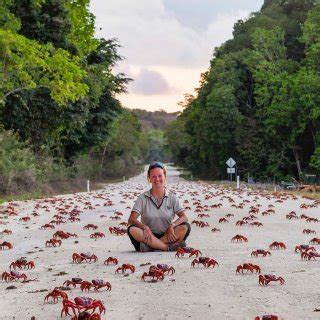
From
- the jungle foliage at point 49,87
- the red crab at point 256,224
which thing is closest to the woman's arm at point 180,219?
the red crab at point 256,224

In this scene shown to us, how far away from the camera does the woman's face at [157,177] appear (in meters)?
9.82

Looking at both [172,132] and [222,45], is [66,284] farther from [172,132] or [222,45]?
[172,132]

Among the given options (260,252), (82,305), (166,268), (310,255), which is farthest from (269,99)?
(82,305)

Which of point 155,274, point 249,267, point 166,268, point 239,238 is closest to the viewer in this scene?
point 155,274

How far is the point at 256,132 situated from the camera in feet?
224

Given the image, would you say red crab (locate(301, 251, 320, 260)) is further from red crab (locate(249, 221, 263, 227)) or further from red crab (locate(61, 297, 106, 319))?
red crab (locate(249, 221, 263, 227))

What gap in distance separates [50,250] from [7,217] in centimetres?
821

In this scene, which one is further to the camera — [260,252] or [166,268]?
[260,252]

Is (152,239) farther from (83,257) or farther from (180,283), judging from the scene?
(180,283)

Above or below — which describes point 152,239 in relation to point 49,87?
below

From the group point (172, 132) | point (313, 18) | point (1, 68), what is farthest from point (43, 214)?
point (172, 132)

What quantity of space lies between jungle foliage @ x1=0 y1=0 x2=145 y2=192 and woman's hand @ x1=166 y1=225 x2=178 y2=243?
13773 millimetres

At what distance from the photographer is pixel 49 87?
2620cm

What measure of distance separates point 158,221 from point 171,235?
340 mm
